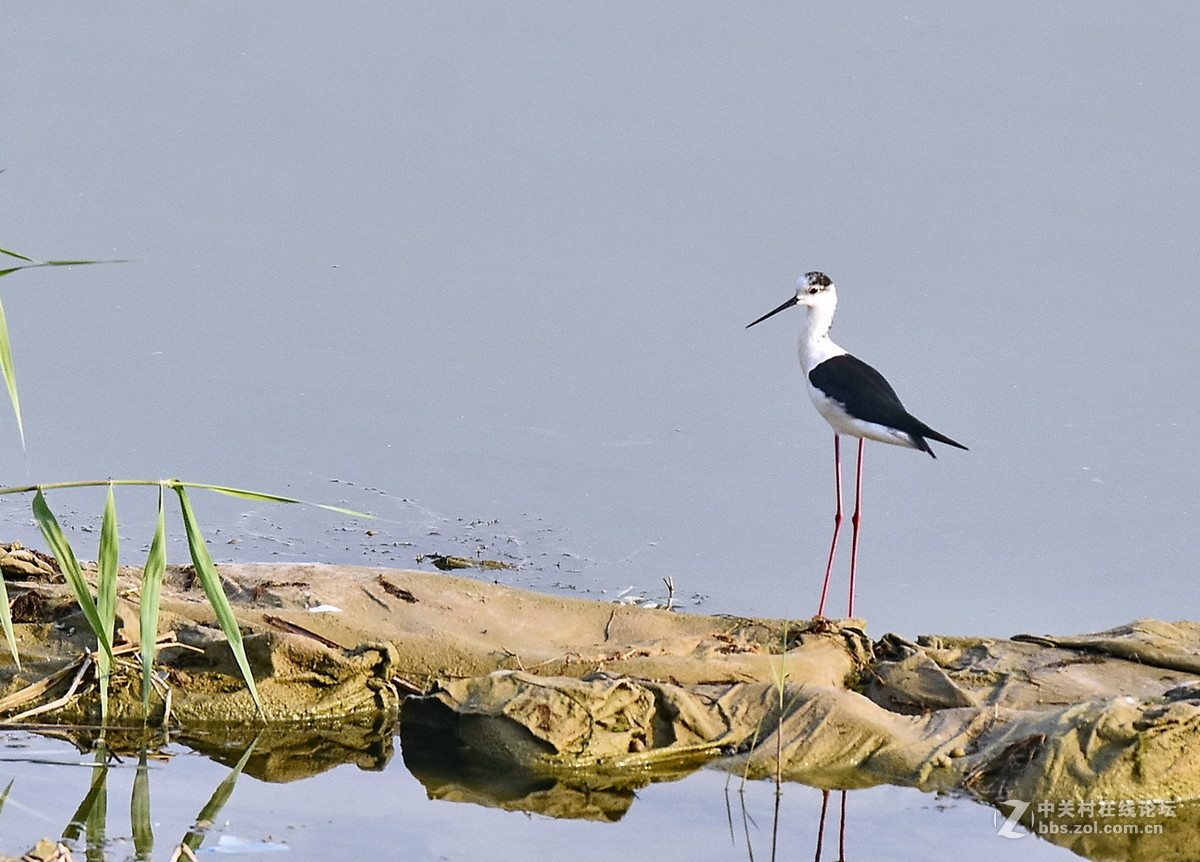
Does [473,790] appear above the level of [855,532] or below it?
below

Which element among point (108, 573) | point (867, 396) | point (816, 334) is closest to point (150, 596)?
point (108, 573)

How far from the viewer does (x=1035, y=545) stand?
757 cm

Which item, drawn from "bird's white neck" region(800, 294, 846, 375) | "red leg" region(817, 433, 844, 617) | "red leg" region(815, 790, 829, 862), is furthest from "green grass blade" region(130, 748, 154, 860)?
"bird's white neck" region(800, 294, 846, 375)

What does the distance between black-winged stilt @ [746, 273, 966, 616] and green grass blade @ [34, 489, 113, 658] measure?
327 cm

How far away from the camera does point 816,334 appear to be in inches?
315

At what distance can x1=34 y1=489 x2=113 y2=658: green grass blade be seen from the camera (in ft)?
13.6

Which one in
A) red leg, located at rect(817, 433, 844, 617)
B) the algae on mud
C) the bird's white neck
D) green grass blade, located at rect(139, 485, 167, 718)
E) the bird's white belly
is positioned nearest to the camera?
green grass blade, located at rect(139, 485, 167, 718)

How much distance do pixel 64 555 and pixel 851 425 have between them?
12.9 feet

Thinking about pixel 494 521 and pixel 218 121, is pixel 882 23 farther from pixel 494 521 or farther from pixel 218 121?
pixel 494 521

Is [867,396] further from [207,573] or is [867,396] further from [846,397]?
[207,573]

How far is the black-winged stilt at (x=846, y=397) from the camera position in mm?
7129

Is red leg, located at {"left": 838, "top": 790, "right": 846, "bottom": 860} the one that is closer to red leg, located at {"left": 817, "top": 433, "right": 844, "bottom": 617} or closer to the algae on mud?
the algae on mud

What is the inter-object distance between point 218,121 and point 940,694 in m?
6.42

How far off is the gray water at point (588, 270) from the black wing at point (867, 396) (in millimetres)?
652
